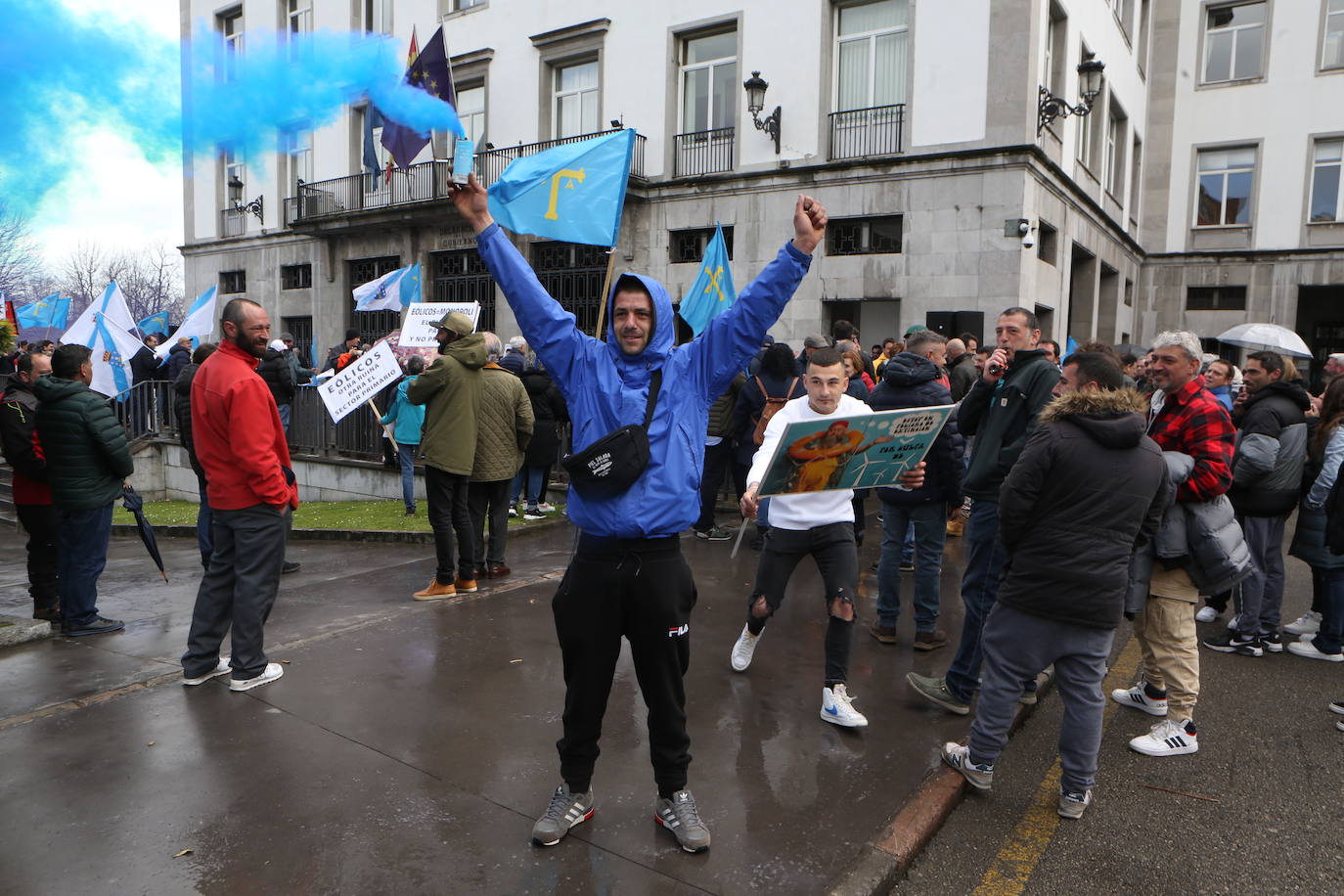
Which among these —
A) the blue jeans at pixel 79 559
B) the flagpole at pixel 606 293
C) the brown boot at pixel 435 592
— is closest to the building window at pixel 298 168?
the blue jeans at pixel 79 559

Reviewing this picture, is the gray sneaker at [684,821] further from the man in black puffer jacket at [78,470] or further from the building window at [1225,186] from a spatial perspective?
A: the building window at [1225,186]

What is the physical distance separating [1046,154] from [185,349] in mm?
15519

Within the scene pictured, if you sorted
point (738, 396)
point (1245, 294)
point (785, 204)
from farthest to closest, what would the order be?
point (1245, 294), point (785, 204), point (738, 396)

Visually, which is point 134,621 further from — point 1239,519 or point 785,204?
point 785,204

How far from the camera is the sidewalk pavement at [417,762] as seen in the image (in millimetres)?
3100

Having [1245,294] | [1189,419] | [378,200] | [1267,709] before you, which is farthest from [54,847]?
[1245,294]

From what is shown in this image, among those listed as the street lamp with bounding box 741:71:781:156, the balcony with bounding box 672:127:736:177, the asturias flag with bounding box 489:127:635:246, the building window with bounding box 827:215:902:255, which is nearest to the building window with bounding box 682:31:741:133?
the balcony with bounding box 672:127:736:177

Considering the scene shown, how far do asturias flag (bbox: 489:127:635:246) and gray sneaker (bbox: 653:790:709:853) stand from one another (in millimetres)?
4176

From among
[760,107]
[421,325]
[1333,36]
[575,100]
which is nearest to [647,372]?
[421,325]

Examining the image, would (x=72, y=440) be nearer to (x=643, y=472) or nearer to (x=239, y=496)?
Answer: (x=239, y=496)

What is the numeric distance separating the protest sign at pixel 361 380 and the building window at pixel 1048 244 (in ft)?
41.2

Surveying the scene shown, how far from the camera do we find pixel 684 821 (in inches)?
128

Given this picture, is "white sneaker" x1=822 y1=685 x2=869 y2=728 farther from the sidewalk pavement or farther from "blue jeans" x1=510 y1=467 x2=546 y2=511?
"blue jeans" x1=510 y1=467 x2=546 y2=511

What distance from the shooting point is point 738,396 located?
830cm
